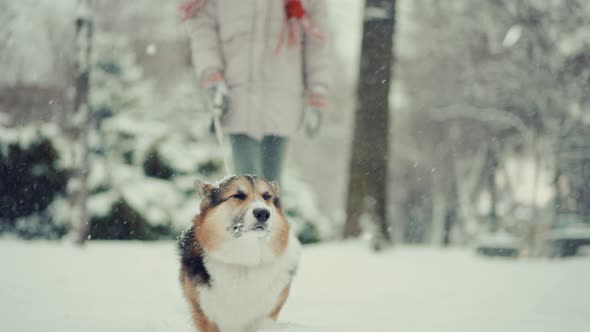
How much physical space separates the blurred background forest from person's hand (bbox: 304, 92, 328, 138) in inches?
113

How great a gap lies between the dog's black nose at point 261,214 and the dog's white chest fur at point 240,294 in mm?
295

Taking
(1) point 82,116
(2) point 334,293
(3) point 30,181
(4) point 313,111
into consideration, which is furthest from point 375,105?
(3) point 30,181

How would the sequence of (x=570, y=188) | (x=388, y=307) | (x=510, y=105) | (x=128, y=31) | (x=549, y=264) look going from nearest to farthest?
(x=388, y=307), (x=549, y=264), (x=570, y=188), (x=128, y=31), (x=510, y=105)

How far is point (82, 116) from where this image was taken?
249 inches

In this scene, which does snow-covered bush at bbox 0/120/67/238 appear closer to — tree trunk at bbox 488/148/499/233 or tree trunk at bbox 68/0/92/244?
tree trunk at bbox 68/0/92/244

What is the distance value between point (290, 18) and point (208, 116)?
19.4ft

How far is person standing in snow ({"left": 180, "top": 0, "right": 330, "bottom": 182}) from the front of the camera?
346cm

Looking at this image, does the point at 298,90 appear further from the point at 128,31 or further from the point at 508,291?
the point at 128,31

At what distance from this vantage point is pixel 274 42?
3514 mm

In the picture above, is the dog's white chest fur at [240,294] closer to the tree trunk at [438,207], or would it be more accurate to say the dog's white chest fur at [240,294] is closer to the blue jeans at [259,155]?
the blue jeans at [259,155]

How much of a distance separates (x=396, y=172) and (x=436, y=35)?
25.5 ft

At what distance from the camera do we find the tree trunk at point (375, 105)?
6.41 meters

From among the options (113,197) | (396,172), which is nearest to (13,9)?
(113,197)

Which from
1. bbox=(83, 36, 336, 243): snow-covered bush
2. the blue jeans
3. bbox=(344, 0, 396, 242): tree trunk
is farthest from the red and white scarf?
bbox=(83, 36, 336, 243): snow-covered bush
